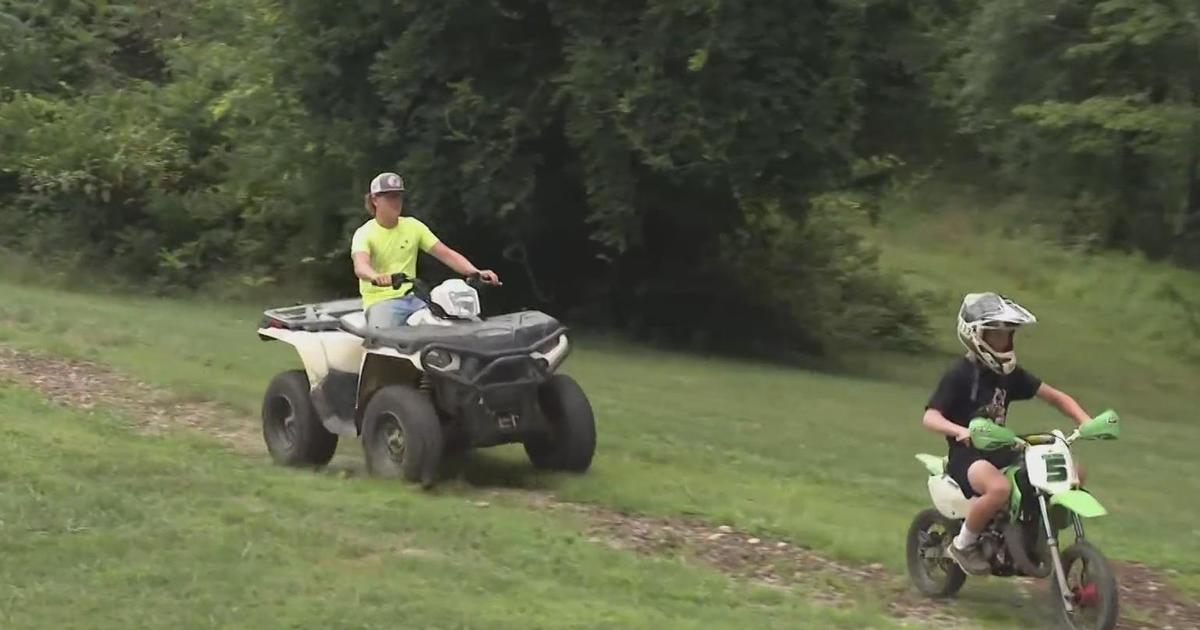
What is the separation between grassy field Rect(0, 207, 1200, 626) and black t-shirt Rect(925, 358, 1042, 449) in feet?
3.32

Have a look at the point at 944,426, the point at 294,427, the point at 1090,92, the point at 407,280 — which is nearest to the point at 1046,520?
the point at 944,426

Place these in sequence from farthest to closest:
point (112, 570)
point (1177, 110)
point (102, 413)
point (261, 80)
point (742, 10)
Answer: point (261, 80) < point (742, 10) < point (1177, 110) < point (102, 413) < point (112, 570)

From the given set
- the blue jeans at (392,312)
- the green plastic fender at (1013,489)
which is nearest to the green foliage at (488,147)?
the blue jeans at (392,312)

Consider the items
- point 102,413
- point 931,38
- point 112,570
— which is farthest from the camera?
point 931,38

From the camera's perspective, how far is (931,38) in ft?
70.1

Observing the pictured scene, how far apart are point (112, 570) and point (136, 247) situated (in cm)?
1923

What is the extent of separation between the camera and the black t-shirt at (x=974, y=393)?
7.70 m

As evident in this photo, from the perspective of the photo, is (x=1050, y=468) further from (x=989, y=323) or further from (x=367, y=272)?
(x=367, y=272)

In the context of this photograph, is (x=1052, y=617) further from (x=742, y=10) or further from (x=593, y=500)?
(x=742, y=10)

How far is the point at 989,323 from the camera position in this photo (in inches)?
293

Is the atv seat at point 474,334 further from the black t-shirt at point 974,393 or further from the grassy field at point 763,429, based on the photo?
the black t-shirt at point 974,393

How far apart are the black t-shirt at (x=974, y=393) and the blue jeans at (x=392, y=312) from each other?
156 inches

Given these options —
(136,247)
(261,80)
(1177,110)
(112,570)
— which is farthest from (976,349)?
(136,247)

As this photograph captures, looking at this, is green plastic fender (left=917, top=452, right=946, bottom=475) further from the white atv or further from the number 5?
the white atv
